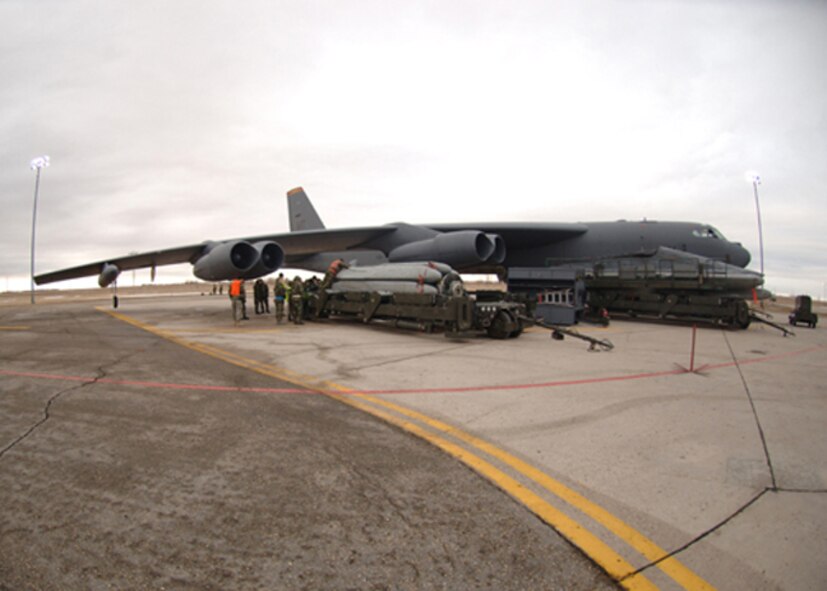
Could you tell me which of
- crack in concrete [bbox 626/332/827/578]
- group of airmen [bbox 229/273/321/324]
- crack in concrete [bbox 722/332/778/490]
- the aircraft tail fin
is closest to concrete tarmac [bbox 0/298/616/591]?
crack in concrete [bbox 626/332/827/578]

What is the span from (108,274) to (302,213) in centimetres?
716

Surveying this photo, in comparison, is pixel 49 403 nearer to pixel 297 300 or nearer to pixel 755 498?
pixel 755 498

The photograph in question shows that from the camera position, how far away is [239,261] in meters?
12.8

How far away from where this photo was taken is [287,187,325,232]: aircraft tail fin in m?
18.7

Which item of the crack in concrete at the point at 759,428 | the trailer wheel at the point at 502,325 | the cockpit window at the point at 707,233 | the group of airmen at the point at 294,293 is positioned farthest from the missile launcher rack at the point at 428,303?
the cockpit window at the point at 707,233

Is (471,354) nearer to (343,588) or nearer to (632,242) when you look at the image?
(343,588)

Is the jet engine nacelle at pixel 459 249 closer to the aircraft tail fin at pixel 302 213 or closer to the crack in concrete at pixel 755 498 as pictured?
the aircraft tail fin at pixel 302 213

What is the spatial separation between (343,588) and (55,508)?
163cm

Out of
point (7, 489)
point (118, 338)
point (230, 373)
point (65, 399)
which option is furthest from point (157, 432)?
point (118, 338)

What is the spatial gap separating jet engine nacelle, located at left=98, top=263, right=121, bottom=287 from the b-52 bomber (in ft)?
0.09

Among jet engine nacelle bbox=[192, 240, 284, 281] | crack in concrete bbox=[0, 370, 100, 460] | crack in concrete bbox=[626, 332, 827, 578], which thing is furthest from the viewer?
jet engine nacelle bbox=[192, 240, 284, 281]

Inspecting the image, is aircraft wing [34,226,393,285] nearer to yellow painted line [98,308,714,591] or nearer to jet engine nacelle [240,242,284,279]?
jet engine nacelle [240,242,284,279]

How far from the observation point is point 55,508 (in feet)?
7.61

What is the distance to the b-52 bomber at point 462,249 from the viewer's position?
41.9ft
